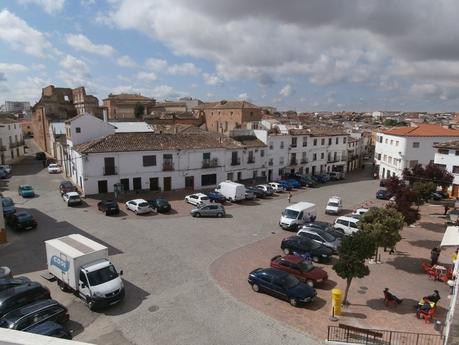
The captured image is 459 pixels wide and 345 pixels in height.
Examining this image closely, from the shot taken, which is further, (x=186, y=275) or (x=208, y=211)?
(x=208, y=211)

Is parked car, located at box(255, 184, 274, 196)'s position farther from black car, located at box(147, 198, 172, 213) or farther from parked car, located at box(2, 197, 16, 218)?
parked car, located at box(2, 197, 16, 218)

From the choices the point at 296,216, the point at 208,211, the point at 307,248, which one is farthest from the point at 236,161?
the point at 307,248

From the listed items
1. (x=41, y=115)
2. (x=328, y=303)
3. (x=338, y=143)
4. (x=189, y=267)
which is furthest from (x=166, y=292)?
(x=41, y=115)

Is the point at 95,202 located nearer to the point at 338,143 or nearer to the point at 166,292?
the point at 166,292

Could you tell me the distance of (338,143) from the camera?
57312mm

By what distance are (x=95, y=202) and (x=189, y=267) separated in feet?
58.2

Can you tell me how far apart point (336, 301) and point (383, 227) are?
681 centimetres

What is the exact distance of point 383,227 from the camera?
19.9m

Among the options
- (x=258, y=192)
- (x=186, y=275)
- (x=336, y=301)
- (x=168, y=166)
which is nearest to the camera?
(x=336, y=301)

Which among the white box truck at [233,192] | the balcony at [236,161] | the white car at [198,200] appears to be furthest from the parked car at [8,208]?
the balcony at [236,161]

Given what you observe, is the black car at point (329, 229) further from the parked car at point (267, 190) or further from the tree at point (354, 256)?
the parked car at point (267, 190)

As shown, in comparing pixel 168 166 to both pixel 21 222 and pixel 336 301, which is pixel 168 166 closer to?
pixel 21 222

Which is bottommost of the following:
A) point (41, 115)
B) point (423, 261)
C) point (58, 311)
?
point (423, 261)

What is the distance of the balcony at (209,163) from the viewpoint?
40.8 metres
